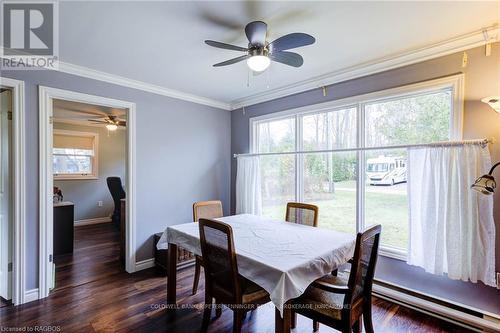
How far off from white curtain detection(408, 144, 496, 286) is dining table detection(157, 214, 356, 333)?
0.78 m

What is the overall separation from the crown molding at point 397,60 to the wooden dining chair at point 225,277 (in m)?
2.21

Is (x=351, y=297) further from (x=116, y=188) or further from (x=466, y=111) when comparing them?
(x=116, y=188)

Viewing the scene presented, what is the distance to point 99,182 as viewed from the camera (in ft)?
19.0

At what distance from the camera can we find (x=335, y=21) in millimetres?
1866

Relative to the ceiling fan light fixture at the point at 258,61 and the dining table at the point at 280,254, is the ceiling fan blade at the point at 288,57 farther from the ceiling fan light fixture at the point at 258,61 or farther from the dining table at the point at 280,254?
the dining table at the point at 280,254

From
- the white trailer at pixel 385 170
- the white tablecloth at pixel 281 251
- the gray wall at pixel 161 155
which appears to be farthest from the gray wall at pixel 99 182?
the white trailer at pixel 385 170

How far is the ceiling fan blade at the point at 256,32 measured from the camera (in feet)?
5.60

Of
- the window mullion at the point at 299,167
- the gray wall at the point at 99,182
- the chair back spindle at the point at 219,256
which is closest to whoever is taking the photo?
the chair back spindle at the point at 219,256

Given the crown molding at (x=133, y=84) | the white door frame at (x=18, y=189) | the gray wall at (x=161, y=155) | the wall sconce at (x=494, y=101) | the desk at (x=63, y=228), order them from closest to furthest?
the wall sconce at (x=494, y=101) → the white door frame at (x=18, y=189) → the gray wall at (x=161, y=155) → the crown molding at (x=133, y=84) → the desk at (x=63, y=228)

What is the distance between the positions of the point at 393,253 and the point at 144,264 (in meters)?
2.95

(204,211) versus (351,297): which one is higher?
(204,211)

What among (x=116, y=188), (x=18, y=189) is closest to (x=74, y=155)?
(x=116, y=188)

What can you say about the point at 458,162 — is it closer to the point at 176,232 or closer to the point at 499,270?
the point at 499,270

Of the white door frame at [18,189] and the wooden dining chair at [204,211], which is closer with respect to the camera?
the white door frame at [18,189]
